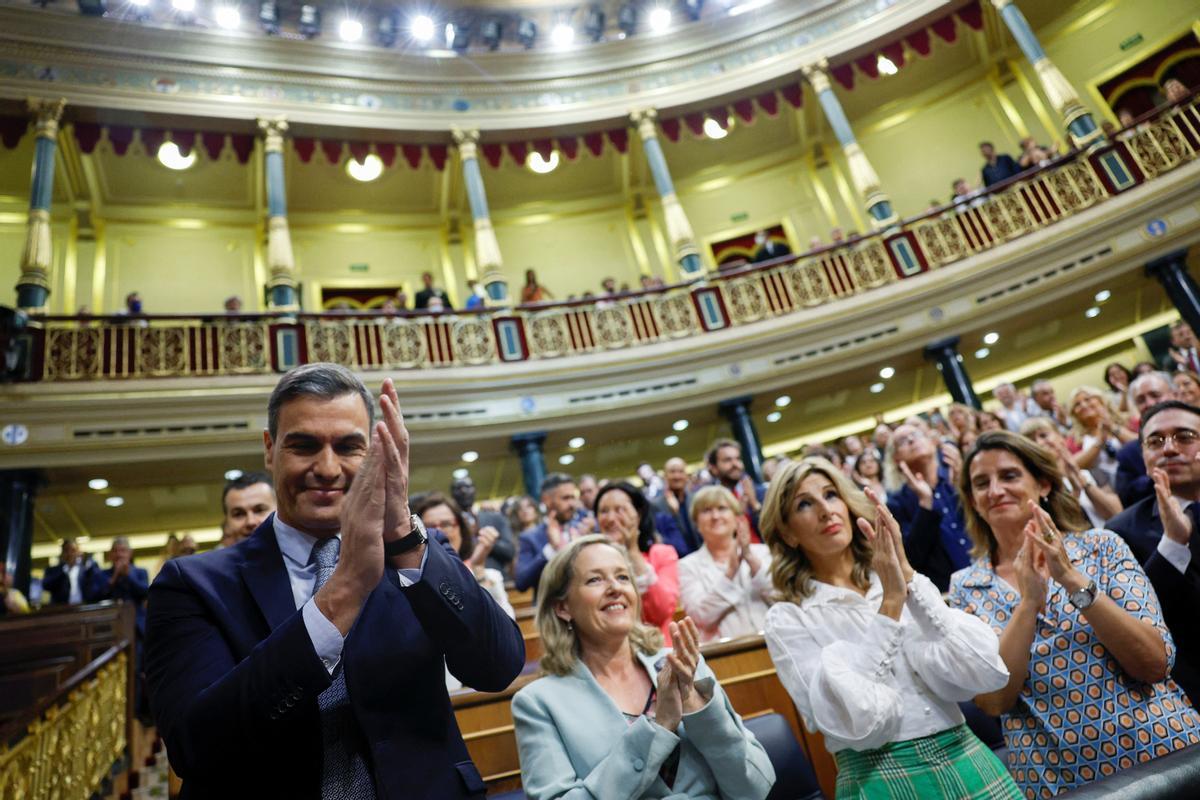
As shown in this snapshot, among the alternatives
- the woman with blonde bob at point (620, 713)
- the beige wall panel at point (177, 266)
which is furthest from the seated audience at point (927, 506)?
the beige wall panel at point (177, 266)

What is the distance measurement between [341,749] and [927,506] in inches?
85.5

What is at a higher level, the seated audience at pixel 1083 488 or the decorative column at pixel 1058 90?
the decorative column at pixel 1058 90

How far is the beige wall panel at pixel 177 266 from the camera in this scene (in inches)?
368

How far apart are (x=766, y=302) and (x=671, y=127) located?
3.40m

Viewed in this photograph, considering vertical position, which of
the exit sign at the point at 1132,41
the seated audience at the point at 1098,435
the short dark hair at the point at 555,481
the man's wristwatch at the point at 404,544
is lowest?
the man's wristwatch at the point at 404,544

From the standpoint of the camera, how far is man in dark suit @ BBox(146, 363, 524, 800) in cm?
88

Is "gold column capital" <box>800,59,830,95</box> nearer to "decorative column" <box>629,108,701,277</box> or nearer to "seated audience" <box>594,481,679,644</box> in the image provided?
"decorative column" <box>629,108,701,277</box>

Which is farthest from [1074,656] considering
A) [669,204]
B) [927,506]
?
[669,204]

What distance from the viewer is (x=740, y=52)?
9797 mm

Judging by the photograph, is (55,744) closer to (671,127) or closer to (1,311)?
(1,311)

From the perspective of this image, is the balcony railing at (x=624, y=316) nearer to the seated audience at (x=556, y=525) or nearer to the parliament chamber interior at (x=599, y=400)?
the parliament chamber interior at (x=599, y=400)

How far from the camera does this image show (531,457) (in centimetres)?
774

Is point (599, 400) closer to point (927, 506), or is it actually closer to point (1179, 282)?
point (927, 506)

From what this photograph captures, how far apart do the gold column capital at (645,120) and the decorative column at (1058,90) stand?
4.44m
